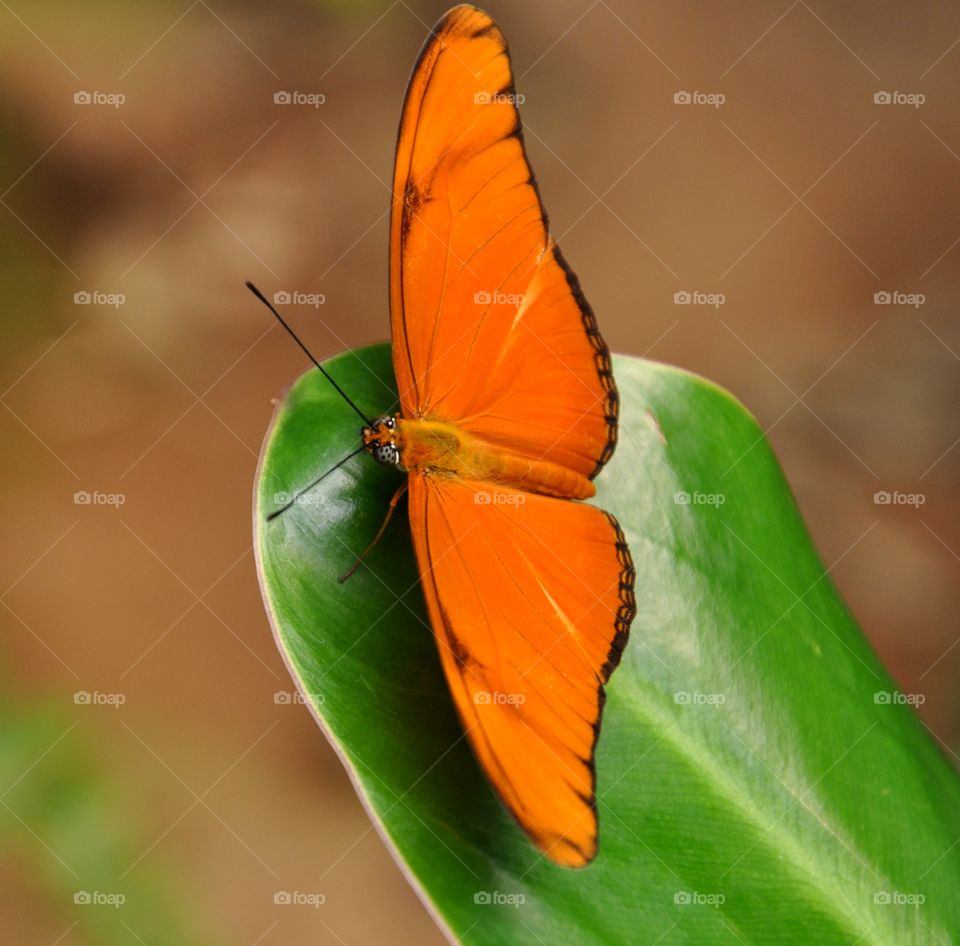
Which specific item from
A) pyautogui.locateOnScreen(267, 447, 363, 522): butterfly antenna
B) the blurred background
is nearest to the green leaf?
pyautogui.locateOnScreen(267, 447, 363, 522): butterfly antenna

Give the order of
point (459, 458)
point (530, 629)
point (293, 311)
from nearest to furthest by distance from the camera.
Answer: point (530, 629) < point (459, 458) < point (293, 311)

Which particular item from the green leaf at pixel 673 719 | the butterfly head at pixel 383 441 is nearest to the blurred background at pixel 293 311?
the green leaf at pixel 673 719

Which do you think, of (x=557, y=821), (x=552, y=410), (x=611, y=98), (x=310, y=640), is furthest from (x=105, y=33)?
(x=557, y=821)

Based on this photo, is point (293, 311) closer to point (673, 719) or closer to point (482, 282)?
point (482, 282)

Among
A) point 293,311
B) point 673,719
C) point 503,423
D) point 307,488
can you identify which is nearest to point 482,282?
point 503,423


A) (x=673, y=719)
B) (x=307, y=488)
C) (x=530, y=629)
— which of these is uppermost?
(x=307, y=488)

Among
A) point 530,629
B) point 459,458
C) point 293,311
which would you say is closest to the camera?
point 530,629

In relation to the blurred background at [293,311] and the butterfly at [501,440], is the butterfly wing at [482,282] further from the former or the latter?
the blurred background at [293,311]
